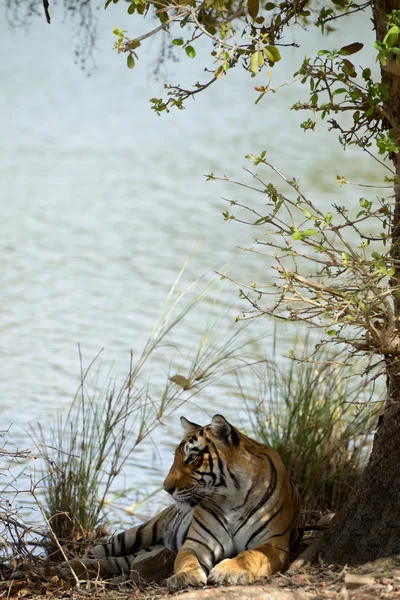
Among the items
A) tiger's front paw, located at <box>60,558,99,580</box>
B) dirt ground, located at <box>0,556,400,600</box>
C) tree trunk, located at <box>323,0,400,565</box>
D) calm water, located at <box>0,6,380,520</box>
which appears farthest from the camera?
calm water, located at <box>0,6,380,520</box>

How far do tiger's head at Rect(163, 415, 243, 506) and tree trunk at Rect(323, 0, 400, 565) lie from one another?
482 mm

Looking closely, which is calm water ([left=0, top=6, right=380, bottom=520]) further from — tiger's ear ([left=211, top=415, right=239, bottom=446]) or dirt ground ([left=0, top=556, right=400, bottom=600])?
dirt ground ([left=0, top=556, right=400, bottom=600])

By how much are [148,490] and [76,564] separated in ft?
6.58

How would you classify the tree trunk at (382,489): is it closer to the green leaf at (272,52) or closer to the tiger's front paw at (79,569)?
the green leaf at (272,52)

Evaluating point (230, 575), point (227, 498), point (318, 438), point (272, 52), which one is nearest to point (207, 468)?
point (227, 498)

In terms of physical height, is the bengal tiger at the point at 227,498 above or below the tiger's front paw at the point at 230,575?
above

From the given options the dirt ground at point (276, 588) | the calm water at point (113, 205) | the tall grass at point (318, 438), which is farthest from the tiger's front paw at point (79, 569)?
the calm water at point (113, 205)

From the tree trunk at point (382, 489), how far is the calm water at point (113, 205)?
1717mm

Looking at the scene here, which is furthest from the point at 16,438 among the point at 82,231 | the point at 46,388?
the point at 82,231

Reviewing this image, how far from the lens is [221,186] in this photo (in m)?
15.0

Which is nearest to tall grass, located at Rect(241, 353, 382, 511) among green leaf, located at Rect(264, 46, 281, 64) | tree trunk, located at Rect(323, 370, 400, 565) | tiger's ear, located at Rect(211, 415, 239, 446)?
tree trunk, located at Rect(323, 370, 400, 565)

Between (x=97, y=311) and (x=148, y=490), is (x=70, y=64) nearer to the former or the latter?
(x=97, y=311)

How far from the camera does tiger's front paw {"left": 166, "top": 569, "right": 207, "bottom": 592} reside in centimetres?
389

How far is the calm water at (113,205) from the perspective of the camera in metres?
8.91
